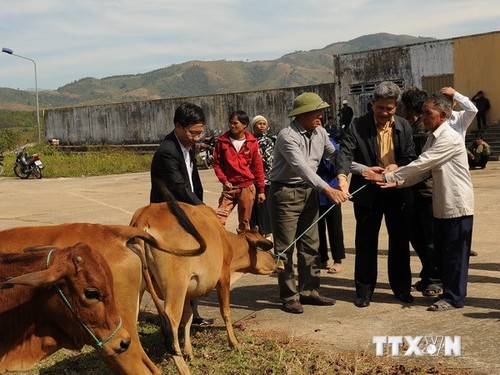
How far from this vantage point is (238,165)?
10297mm

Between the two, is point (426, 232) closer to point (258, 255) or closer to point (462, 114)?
point (462, 114)

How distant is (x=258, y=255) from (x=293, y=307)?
758 mm

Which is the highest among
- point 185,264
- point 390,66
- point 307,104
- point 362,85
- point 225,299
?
point 390,66

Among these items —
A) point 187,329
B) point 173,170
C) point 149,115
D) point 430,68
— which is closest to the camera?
point 187,329

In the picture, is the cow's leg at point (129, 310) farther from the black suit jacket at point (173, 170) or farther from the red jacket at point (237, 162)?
the red jacket at point (237, 162)

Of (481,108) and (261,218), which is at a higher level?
(481,108)

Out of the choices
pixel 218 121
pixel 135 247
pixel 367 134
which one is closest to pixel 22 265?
pixel 135 247

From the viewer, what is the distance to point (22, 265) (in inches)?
187

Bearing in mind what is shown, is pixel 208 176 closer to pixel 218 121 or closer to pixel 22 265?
pixel 218 121

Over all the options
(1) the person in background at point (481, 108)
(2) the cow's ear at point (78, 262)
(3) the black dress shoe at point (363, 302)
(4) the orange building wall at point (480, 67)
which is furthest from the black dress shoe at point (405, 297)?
(4) the orange building wall at point (480, 67)

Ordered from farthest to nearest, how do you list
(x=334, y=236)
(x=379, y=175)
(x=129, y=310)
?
(x=334, y=236) < (x=379, y=175) < (x=129, y=310)

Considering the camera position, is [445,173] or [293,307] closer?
[445,173]

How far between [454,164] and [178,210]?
9.25 ft

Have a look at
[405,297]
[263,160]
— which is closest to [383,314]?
[405,297]
